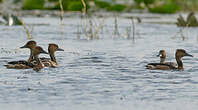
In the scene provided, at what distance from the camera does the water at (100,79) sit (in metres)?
9.54

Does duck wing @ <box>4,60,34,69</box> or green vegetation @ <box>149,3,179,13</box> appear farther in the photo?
green vegetation @ <box>149,3,179,13</box>

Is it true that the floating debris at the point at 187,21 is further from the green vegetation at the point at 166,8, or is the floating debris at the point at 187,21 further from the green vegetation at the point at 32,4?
the green vegetation at the point at 32,4

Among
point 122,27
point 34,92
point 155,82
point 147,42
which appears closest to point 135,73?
point 155,82

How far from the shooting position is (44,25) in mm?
26828

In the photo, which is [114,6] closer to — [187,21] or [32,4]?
[32,4]

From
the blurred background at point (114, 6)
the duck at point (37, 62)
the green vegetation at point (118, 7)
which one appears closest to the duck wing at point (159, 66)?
the duck at point (37, 62)

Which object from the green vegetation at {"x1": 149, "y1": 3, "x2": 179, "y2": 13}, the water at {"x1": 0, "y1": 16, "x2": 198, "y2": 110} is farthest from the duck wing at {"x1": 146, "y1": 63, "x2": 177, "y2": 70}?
the green vegetation at {"x1": 149, "y1": 3, "x2": 179, "y2": 13}

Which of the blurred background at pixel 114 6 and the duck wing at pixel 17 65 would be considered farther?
the blurred background at pixel 114 6

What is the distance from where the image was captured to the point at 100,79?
11914 mm

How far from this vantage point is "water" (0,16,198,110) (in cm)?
954

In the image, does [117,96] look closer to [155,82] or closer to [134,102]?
[134,102]

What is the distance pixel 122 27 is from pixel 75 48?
28.4 ft

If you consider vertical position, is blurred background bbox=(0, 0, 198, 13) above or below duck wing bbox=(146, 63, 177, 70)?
above

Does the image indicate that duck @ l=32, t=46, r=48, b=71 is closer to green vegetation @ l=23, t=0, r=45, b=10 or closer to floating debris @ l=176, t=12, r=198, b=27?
floating debris @ l=176, t=12, r=198, b=27
